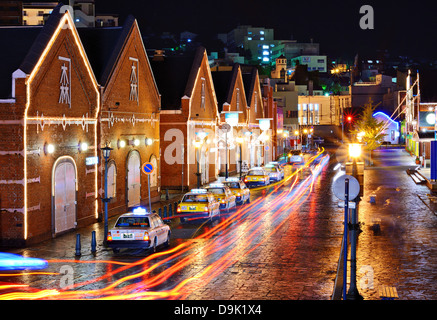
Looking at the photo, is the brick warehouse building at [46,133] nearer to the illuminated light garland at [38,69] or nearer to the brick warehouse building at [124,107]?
the illuminated light garland at [38,69]

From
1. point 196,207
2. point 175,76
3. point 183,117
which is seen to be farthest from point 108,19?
point 196,207

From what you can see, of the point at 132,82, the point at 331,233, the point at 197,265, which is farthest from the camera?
the point at 132,82

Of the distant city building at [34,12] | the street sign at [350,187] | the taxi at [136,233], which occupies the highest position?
the distant city building at [34,12]

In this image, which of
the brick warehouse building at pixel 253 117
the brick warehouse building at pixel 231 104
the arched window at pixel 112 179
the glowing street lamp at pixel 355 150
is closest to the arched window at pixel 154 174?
the arched window at pixel 112 179

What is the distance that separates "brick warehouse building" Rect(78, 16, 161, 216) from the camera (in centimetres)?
3578

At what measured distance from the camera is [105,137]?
3488cm

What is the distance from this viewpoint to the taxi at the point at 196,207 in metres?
32.5

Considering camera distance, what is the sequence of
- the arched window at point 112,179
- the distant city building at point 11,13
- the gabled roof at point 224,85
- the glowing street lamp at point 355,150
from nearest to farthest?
the arched window at point 112,179, the glowing street lamp at point 355,150, the distant city building at point 11,13, the gabled roof at point 224,85

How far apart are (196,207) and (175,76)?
22.9 m

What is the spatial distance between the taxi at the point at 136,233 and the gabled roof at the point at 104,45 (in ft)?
41.2

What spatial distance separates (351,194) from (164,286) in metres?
5.88

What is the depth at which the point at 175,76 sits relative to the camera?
175ft

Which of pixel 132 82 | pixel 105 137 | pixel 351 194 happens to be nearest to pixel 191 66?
pixel 132 82

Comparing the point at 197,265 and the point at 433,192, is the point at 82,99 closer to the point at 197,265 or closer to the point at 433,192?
the point at 197,265
